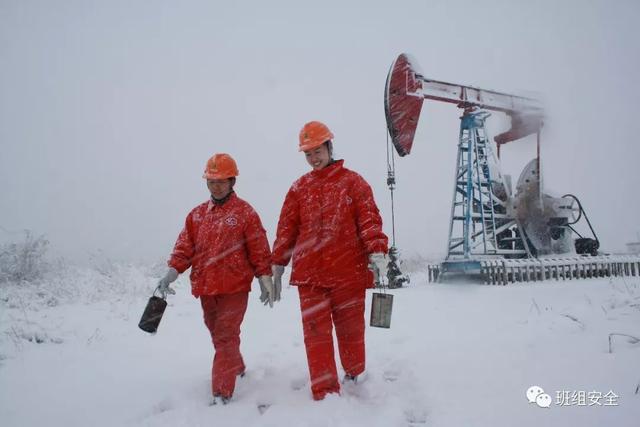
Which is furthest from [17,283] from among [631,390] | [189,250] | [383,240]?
[631,390]

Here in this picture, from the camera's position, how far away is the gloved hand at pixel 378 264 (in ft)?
9.33

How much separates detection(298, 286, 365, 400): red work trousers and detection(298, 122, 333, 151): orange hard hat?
3.46 ft

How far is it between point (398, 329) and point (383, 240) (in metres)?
2.58

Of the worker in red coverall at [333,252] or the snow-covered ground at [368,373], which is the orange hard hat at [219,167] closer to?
the worker in red coverall at [333,252]

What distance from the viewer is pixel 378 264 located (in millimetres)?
2852

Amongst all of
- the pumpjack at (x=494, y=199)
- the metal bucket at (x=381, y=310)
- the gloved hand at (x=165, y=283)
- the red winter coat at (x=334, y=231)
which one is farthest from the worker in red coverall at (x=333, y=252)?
the pumpjack at (x=494, y=199)

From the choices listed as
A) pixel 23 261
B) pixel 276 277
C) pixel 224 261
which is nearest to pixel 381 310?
pixel 276 277

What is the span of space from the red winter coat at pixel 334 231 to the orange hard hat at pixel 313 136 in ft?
0.72

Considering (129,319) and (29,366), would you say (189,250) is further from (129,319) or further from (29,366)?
(129,319)

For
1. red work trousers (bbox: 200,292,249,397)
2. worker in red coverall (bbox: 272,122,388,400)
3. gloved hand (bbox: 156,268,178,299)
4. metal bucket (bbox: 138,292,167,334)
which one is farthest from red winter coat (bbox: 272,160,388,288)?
metal bucket (bbox: 138,292,167,334)

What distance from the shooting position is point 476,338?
167 inches

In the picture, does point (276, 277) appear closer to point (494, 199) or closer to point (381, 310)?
point (381, 310)

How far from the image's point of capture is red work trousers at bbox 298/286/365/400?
2.83 meters

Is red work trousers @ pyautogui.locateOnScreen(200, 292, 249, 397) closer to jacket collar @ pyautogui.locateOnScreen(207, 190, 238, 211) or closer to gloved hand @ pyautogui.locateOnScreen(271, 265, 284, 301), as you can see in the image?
gloved hand @ pyautogui.locateOnScreen(271, 265, 284, 301)
